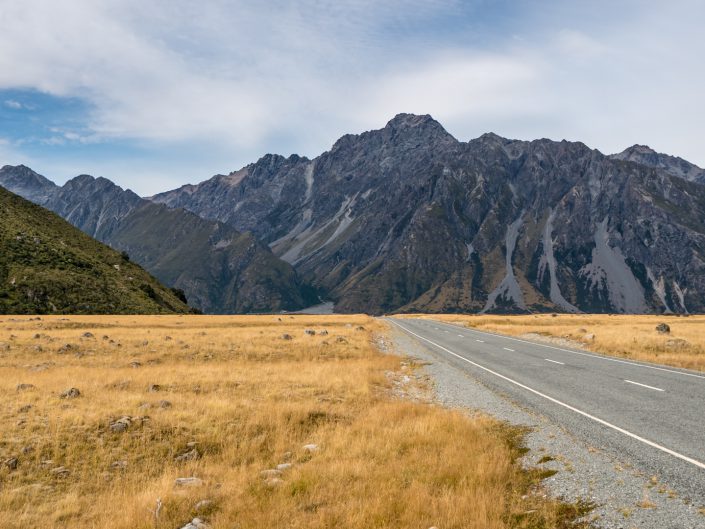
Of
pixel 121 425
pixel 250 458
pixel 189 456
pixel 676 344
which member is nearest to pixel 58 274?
pixel 121 425

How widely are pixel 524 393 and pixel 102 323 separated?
4696 centimetres

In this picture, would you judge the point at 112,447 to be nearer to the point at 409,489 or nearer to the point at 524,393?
the point at 409,489

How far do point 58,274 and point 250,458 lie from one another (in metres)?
78.5

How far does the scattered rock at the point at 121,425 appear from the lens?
1091 centimetres

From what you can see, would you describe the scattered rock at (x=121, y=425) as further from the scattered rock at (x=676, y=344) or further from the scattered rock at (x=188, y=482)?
the scattered rock at (x=676, y=344)

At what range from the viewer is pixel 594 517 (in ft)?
21.6

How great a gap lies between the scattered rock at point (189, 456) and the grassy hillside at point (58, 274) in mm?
69544

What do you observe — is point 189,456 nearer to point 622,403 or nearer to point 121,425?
point 121,425

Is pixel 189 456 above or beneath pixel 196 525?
beneath

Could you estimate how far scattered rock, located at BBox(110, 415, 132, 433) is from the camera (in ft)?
35.8

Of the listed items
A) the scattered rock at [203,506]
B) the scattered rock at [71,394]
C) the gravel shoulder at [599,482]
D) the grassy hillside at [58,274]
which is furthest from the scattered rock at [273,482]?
the grassy hillside at [58,274]

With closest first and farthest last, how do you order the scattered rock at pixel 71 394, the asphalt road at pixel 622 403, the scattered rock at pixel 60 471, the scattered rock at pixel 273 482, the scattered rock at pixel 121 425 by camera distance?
1. the scattered rock at pixel 273 482
2. the asphalt road at pixel 622 403
3. the scattered rock at pixel 60 471
4. the scattered rock at pixel 121 425
5. the scattered rock at pixel 71 394

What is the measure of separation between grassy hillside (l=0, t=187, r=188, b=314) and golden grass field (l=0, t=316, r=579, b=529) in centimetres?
6058

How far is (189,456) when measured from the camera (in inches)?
399
